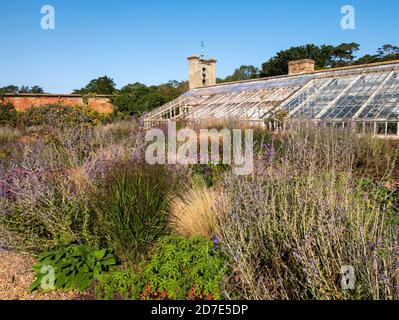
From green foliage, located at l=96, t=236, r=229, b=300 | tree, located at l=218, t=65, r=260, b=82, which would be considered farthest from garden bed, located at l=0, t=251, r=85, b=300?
tree, located at l=218, t=65, r=260, b=82

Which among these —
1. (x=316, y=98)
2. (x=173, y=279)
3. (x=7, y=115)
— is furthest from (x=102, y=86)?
(x=173, y=279)

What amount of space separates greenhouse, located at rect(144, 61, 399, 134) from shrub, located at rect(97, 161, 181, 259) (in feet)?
16.2

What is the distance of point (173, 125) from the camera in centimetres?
1227

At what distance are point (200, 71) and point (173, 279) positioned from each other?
76.8 feet

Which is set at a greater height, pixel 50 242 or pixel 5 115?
pixel 5 115

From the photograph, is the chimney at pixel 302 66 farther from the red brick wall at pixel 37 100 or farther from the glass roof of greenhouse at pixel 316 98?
the red brick wall at pixel 37 100

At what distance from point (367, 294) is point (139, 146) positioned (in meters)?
3.78

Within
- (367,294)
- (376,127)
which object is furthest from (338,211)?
(376,127)

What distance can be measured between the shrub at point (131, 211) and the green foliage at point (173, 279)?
0.58m

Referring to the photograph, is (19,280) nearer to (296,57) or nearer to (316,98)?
(316,98)

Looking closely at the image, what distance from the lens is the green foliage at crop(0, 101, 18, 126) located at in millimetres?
18297

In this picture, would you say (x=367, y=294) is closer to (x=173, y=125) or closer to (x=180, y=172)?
(x=180, y=172)

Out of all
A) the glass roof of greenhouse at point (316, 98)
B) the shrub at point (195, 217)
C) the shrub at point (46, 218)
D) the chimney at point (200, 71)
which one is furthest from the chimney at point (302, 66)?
the shrub at point (46, 218)

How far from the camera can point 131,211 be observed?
408 centimetres
